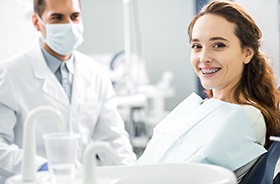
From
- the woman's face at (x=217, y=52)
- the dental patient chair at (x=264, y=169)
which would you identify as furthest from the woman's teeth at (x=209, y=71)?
the dental patient chair at (x=264, y=169)

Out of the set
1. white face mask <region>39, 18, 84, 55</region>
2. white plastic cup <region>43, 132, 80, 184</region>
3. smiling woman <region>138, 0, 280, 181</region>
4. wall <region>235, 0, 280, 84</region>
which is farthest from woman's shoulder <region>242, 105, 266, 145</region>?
white face mask <region>39, 18, 84, 55</region>

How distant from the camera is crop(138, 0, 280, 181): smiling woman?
49.6 inches

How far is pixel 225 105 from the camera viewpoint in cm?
136

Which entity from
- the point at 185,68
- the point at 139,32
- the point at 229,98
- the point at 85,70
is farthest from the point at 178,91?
the point at 229,98

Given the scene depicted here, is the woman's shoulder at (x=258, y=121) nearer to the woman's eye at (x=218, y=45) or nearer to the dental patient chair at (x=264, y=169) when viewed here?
the dental patient chair at (x=264, y=169)

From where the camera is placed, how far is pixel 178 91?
4.61 meters

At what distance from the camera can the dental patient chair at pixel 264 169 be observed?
3.88ft

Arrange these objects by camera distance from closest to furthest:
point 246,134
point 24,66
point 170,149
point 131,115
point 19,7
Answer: point 246,134
point 170,149
point 24,66
point 19,7
point 131,115

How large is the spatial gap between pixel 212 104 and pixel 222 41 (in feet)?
0.68

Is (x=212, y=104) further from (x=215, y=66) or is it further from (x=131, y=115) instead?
(x=131, y=115)

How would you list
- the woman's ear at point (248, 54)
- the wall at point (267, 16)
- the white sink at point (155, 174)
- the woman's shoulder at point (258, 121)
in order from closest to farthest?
the white sink at point (155, 174) → the woman's shoulder at point (258, 121) → the woman's ear at point (248, 54) → the wall at point (267, 16)

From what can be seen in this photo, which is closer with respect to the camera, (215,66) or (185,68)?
(215,66)

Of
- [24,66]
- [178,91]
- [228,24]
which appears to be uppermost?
[228,24]

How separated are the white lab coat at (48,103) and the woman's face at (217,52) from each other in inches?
A: 21.9
